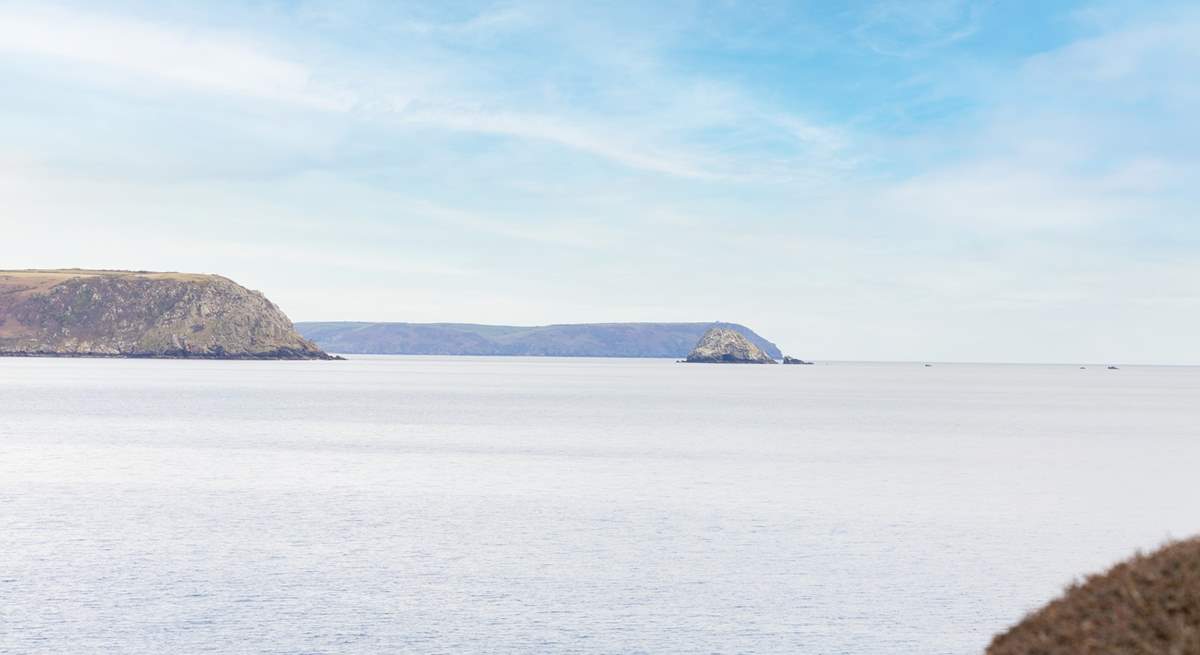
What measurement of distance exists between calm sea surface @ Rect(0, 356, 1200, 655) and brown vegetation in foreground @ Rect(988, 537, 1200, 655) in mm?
10866

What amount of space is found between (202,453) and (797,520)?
169 ft

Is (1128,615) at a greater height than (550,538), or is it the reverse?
(1128,615)

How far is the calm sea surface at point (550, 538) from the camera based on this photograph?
27328mm

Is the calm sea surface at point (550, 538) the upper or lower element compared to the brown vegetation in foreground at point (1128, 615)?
lower

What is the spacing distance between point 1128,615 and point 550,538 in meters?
28.8

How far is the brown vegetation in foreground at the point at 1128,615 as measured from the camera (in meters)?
13.6

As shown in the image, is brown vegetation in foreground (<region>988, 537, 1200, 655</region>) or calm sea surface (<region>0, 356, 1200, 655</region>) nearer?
brown vegetation in foreground (<region>988, 537, 1200, 655</region>)

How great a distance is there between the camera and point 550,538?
41.2m

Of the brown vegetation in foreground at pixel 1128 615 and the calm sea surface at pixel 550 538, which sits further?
the calm sea surface at pixel 550 538

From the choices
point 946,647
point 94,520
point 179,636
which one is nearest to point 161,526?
point 94,520

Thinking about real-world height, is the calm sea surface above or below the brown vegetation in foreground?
below

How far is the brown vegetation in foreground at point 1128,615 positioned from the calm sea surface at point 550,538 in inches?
Answer: 428

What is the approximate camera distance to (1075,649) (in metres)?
14.1

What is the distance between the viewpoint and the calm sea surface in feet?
89.7
